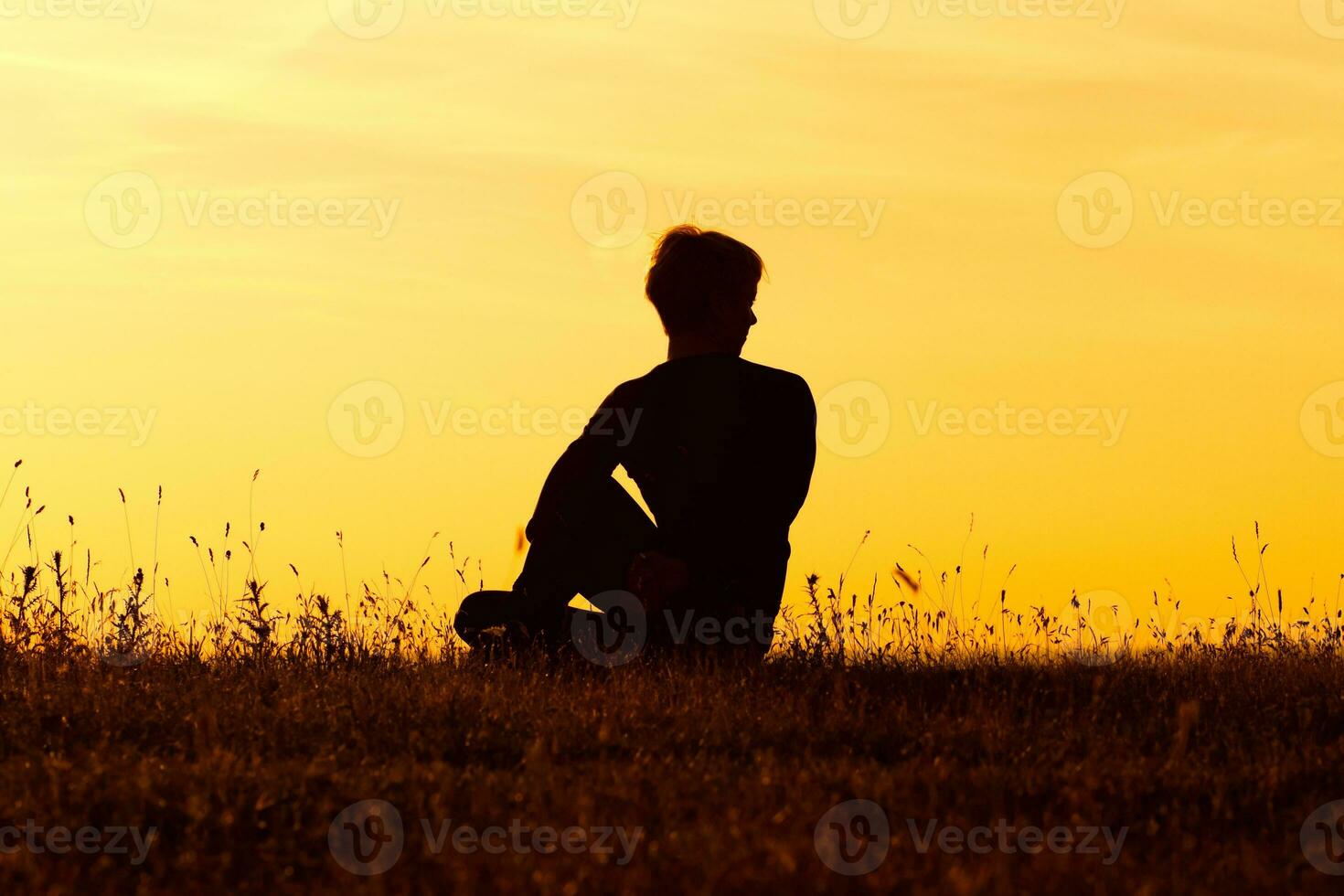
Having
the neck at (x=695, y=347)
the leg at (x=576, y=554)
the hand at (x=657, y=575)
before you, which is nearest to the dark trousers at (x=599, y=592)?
the leg at (x=576, y=554)

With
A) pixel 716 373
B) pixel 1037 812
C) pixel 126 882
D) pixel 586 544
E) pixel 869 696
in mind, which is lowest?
pixel 126 882

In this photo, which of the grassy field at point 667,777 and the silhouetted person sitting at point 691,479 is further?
the silhouetted person sitting at point 691,479

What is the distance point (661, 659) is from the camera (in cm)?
799

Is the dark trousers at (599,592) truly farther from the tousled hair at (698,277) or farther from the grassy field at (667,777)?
the tousled hair at (698,277)

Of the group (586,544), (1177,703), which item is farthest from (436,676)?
(1177,703)

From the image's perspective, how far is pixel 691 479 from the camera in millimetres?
7773

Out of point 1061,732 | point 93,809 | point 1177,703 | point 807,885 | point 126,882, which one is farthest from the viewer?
point 1177,703

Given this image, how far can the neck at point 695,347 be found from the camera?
7.75 metres

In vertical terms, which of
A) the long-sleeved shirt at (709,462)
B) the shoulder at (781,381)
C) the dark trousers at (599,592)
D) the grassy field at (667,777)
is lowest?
the grassy field at (667,777)

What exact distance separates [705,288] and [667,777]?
2.80m

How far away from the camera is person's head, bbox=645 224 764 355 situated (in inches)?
301

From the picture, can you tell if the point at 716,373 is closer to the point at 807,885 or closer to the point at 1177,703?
the point at 1177,703

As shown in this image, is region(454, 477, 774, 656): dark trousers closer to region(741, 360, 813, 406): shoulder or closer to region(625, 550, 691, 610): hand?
region(625, 550, 691, 610): hand

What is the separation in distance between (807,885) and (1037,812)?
1287 millimetres
